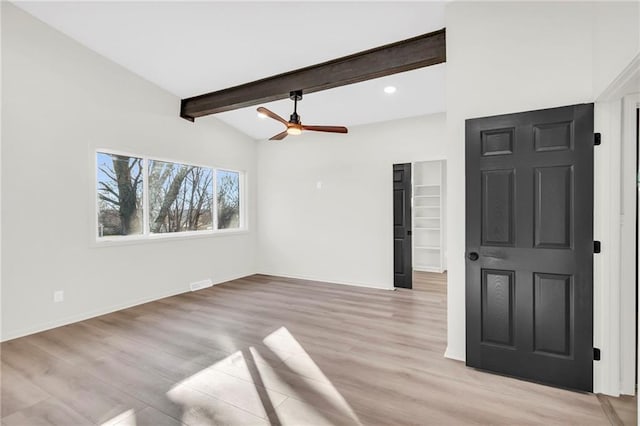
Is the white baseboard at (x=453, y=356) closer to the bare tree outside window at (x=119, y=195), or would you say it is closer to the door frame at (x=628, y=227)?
the door frame at (x=628, y=227)

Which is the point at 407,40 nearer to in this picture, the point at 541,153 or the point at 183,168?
the point at 541,153

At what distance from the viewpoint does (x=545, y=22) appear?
247cm

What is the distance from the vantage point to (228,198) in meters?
6.46

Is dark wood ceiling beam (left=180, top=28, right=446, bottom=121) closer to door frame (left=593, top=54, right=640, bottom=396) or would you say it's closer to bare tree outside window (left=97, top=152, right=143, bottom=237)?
bare tree outside window (left=97, top=152, right=143, bottom=237)

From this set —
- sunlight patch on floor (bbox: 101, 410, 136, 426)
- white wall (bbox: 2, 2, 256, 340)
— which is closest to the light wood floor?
sunlight patch on floor (bbox: 101, 410, 136, 426)

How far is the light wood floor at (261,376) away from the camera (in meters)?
2.08

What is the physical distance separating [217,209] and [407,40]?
14.6 ft

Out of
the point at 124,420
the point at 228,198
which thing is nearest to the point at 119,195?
the point at 228,198

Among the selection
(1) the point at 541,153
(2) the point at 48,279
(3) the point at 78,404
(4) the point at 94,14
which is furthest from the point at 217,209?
(1) the point at 541,153

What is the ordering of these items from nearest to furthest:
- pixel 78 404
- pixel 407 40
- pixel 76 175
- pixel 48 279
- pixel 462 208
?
pixel 78 404 → pixel 462 208 → pixel 407 40 → pixel 48 279 → pixel 76 175

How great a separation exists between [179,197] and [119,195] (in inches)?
40.7

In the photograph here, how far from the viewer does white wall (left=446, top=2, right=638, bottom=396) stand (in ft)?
7.41

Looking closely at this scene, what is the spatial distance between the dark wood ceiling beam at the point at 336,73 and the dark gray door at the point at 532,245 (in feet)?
3.69

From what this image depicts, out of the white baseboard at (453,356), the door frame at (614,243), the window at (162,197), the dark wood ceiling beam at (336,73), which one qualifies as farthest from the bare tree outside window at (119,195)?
the door frame at (614,243)
